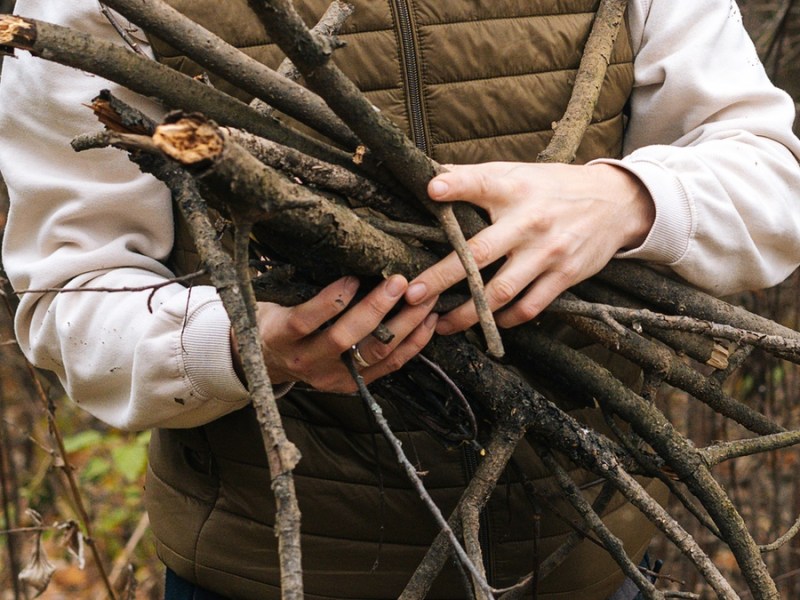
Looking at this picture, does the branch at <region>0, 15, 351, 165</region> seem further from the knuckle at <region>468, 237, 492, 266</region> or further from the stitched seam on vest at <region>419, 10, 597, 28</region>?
the stitched seam on vest at <region>419, 10, 597, 28</region>

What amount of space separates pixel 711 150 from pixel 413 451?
24.8 inches

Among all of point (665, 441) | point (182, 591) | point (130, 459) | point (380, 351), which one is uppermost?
point (380, 351)

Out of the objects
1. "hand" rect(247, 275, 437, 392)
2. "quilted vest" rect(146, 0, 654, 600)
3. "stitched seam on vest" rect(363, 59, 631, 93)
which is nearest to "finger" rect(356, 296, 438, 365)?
"hand" rect(247, 275, 437, 392)

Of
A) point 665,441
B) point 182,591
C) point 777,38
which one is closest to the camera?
point 665,441

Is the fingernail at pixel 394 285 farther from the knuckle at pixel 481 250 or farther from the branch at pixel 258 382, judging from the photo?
the branch at pixel 258 382

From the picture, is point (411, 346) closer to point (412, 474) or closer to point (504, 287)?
point (504, 287)

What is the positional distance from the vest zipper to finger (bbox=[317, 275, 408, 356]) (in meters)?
0.37

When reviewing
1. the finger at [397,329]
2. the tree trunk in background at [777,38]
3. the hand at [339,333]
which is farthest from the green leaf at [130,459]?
the tree trunk in background at [777,38]

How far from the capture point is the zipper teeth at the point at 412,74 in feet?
4.17

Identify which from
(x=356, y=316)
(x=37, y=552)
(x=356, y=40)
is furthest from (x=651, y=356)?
(x=37, y=552)

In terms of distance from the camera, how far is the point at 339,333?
3.31 ft

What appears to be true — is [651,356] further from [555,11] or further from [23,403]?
[23,403]

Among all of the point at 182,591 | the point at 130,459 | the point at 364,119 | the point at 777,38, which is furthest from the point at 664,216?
the point at 130,459

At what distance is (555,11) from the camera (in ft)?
4.45
